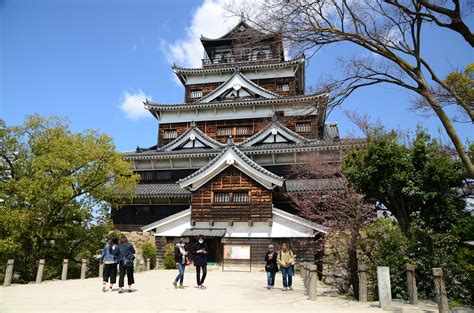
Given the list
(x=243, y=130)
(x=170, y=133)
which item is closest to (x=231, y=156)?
(x=243, y=130)

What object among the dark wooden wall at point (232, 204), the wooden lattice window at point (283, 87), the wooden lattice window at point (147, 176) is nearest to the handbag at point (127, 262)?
the dark wooden wall at point (232, 204)

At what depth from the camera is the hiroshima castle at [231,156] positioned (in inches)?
739

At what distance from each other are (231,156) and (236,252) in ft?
17.6

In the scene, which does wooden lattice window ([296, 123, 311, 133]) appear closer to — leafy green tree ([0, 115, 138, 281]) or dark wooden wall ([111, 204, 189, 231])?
dark wooden wall ([111, 204, 189, 231])

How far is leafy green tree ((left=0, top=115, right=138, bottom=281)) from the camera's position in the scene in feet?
43.7

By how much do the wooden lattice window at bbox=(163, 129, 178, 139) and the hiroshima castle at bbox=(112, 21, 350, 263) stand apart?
86mm

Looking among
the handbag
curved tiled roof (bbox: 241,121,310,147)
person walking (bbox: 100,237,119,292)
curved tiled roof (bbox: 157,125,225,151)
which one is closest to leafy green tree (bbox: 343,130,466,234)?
the handbag

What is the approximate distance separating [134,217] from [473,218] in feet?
63.0

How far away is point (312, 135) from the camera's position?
24.3 metres

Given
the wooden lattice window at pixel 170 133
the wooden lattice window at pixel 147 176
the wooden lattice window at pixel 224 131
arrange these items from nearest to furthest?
the wooden lattice window at pixel 147 176 < the wooden lattice window at pixel 224 131 < the wooden lattice window at pixel 170 133

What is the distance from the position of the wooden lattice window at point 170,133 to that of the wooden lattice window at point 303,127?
10.0 m

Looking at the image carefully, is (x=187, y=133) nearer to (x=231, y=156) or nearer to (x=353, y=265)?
(x=231, y=156)

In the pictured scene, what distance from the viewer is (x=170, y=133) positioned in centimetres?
2789

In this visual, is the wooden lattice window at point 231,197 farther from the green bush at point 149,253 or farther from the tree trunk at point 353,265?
the tree trunk at point 353,265
